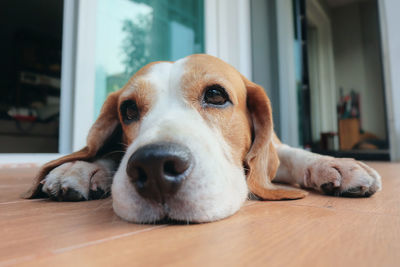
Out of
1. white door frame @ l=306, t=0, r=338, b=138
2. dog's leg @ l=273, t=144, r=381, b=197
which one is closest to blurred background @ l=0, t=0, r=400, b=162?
white door frame @ l=306, t=0, r=338, b=138

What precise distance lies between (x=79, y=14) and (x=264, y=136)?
257 cm

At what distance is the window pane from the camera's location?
3.25m

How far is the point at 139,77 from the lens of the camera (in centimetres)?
135

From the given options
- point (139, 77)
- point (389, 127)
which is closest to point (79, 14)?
point (139, 77)

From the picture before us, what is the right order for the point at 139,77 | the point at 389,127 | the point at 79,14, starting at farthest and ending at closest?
the point at 389,127 < the point at 79,14 < the point at 139,77

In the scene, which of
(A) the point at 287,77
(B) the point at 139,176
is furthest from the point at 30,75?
(B) the point at 139,176

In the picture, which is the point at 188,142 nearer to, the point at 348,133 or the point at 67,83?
the point at 67,83

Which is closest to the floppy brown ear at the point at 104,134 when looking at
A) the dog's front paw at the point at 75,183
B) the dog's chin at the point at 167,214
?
the dog's front paw at the point at 75,183

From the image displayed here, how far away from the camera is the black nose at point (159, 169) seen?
0.75 meters

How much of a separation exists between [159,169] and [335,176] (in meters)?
0.89

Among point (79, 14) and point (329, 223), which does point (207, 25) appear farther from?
point (329, 223)

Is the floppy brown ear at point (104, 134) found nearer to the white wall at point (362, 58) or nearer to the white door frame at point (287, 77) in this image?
the white door frame at point (287, 77)

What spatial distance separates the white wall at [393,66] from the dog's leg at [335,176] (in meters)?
3.54

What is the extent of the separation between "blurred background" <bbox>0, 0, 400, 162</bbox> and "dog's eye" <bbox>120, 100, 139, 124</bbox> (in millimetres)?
1851
